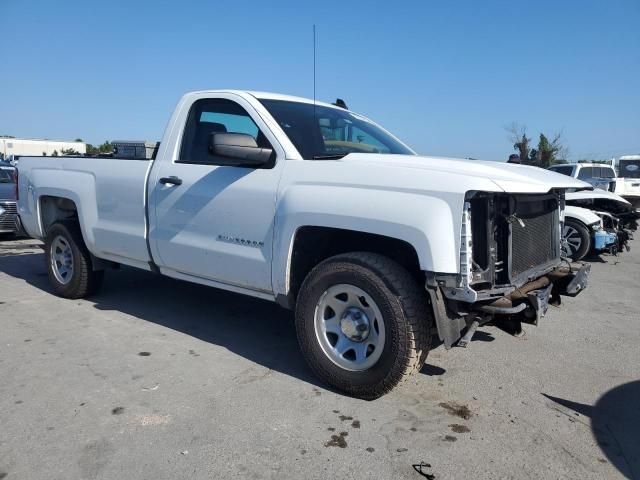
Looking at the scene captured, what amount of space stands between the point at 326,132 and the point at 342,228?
3.99 feet

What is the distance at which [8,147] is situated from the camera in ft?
213

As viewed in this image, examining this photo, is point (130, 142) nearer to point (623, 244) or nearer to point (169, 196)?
point (169, 196)

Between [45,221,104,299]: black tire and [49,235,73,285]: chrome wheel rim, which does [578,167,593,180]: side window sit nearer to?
[45,221,104,299]: black tire

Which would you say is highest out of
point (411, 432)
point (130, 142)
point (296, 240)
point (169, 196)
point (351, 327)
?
point (130, 142)

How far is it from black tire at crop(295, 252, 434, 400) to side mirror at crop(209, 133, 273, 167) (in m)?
0.91

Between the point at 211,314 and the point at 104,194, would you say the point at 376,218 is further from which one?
the point at 104,194

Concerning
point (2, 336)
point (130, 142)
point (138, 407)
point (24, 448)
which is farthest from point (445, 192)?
point (130, 142)

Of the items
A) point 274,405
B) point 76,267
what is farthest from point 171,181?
point 274,405

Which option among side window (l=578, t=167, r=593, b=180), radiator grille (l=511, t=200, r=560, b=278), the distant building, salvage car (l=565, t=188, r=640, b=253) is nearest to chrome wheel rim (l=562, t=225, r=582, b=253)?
Result: salvage car (l=565, t=188, r=640, b=253)

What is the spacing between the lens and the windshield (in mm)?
4043

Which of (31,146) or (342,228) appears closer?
(342,228)

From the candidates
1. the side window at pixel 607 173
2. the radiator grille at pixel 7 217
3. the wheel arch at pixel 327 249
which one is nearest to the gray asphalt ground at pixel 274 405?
the wheel arch at pixel 327 249

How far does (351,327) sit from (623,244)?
880 cm

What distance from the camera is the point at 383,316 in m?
3.31
